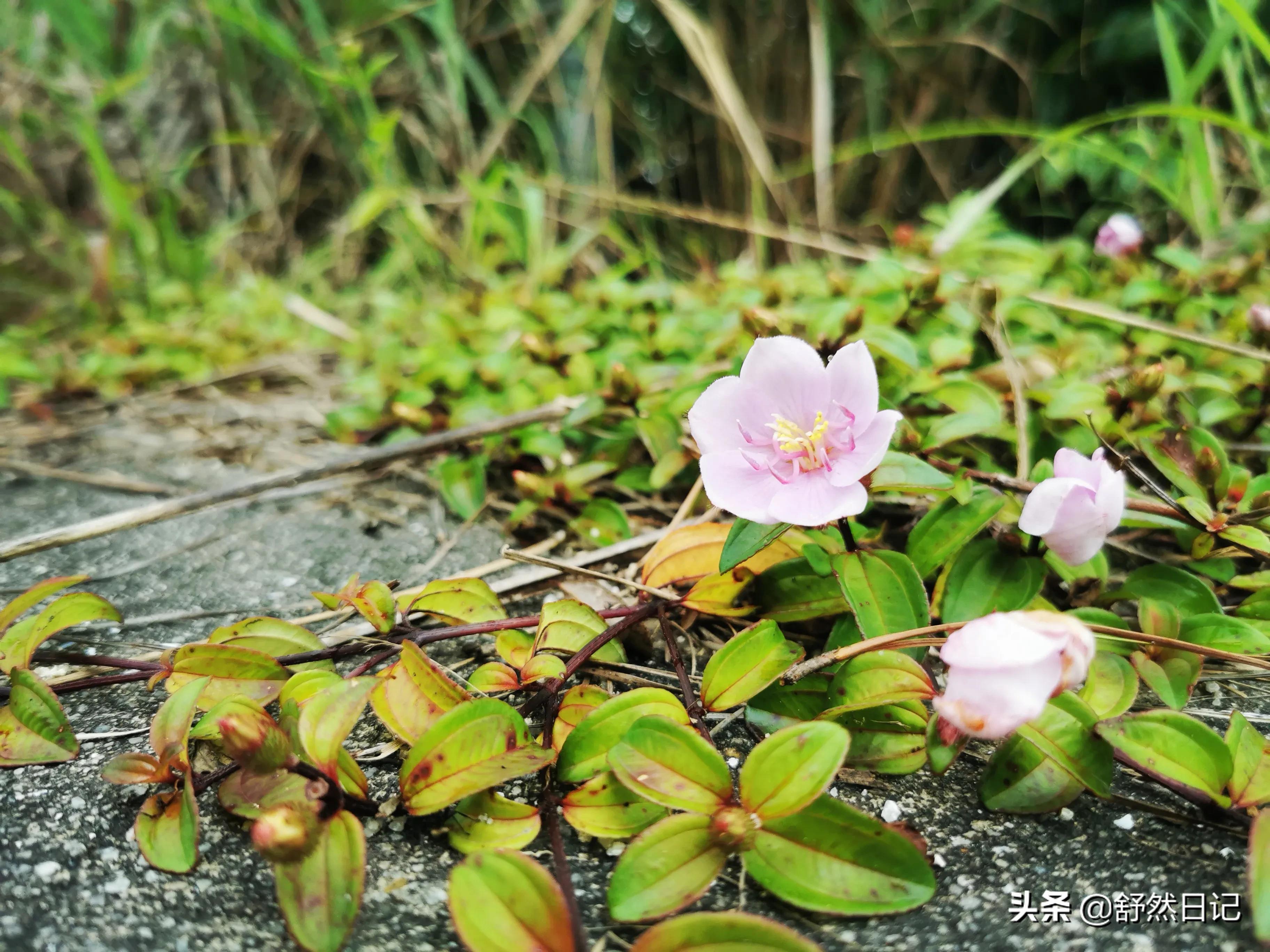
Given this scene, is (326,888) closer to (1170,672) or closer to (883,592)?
(883,592)

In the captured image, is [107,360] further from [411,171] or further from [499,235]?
[411,171]

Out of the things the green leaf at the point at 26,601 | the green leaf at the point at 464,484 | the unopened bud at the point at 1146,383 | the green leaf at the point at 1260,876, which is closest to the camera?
the green leaf at the point at 1260,876

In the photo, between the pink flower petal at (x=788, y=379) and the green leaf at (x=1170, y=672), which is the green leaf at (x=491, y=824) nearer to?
the pink flower petal at (x=788, y=379)

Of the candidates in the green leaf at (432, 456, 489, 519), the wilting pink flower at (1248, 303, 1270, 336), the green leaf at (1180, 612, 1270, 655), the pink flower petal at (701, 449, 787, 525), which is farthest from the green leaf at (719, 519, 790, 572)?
→ the wilting pink flower at (1248, 303, 1270, 336)

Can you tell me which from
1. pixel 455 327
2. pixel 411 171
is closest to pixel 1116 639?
pixel 455 327

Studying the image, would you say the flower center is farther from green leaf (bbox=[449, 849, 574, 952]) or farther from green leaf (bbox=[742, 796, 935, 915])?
green leaf (bbox=[449, 849, 574, 952])

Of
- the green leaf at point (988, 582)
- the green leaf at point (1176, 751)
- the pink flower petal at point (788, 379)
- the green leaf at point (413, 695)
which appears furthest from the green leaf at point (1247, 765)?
the green leaf at point (413, 695)
